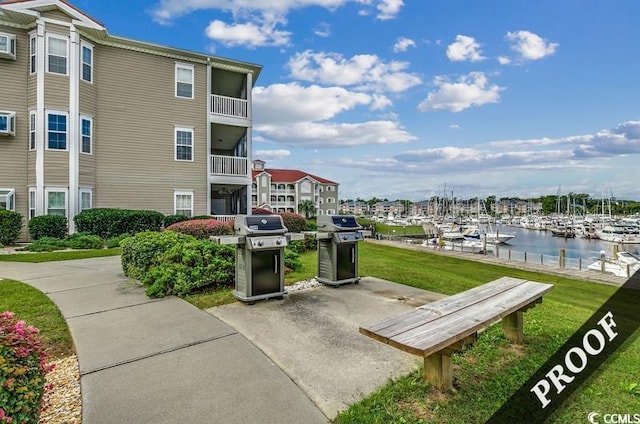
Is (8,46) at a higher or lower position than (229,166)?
higher

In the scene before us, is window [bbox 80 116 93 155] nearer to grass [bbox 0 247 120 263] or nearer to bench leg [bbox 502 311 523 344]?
grass [bbox 0 247 120 263]

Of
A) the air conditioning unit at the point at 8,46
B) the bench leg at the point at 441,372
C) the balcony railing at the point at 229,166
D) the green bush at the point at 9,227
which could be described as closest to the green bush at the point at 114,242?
the green bush at the point at 9,227

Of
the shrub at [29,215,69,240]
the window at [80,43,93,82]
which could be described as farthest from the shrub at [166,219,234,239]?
the window at [80,43,93,82]

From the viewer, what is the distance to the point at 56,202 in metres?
14.0

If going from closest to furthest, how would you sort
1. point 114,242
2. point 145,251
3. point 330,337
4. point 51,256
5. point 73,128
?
point 330,337 < point 145,251 < point 51,256 < point 114,242 < point 73,128

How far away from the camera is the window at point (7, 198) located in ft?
45.1

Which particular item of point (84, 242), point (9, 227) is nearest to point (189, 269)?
point (84, 242)

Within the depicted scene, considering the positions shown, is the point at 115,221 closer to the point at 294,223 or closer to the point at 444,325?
the point at 294,223

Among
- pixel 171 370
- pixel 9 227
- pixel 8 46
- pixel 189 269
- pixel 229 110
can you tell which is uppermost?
pixel 8 46

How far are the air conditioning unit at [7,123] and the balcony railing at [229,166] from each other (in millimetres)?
8179

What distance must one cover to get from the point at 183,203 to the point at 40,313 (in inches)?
493

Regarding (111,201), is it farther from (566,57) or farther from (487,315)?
(566,57)

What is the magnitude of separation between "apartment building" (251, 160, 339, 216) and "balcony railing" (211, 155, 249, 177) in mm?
33055

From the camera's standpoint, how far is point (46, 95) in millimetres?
13883
